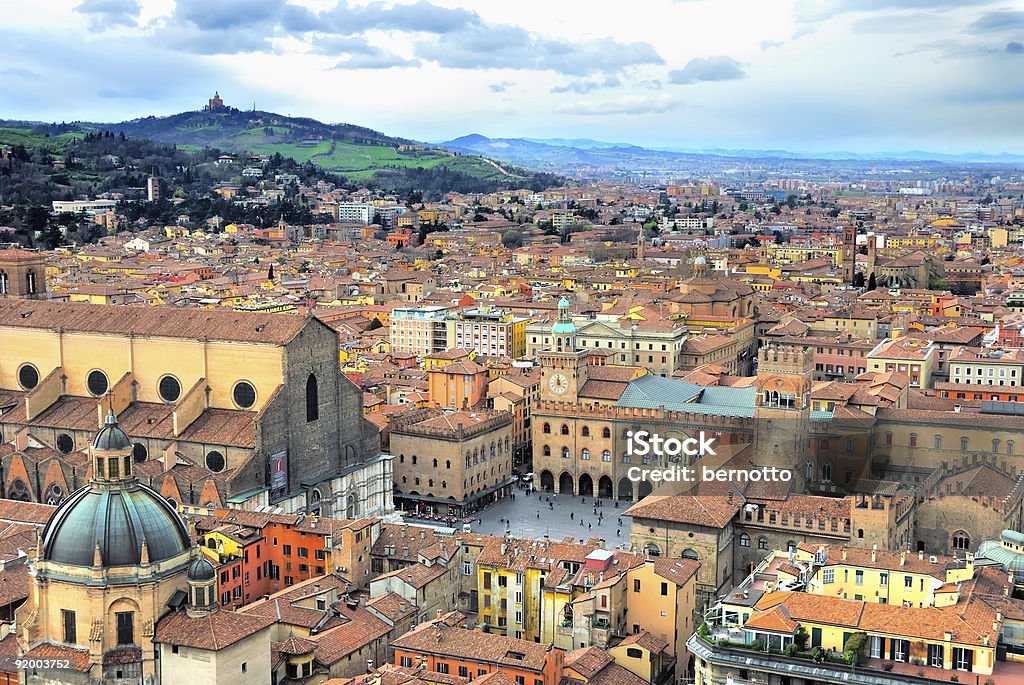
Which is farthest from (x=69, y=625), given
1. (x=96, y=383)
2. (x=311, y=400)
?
(x=96, y=383)

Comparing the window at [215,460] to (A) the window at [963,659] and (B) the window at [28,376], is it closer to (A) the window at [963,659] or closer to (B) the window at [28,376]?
(B) the window at [28,376]

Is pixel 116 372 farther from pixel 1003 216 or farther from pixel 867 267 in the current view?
pixel 1003 216

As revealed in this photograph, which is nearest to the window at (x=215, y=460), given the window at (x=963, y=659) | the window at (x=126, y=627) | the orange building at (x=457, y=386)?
the window at (x=126, y=627)

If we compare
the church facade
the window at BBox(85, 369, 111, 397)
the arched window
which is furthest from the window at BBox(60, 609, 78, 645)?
the window at BBox(85, 369, 111, 397)

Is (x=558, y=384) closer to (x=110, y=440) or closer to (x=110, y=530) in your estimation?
(x=110, y=440)

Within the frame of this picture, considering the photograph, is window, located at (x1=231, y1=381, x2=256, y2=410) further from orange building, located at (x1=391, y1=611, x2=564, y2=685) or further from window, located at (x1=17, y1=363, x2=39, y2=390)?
orange building, located at (x1=391, y1=611, x2=564, y2=685)

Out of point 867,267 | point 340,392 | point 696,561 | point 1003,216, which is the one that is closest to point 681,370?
point 340,392

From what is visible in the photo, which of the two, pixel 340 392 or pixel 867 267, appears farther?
pixel 867 267
